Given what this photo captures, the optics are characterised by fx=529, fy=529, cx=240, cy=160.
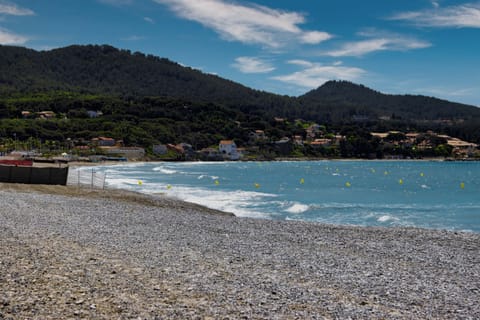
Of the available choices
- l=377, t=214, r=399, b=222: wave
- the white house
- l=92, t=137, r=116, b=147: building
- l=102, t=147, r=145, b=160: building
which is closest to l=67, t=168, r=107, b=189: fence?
l=377, t=214, r=399, b=222: wave

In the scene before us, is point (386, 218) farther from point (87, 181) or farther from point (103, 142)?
point (103, 142)

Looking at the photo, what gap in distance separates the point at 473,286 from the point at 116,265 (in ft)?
22.6

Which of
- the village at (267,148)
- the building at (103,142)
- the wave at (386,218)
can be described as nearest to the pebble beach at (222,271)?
the wave at (386,218)

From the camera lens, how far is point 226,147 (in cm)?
14150

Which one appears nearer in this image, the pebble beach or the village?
the pebble beach

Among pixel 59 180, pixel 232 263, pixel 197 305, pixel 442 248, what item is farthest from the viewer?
pixel 59 180

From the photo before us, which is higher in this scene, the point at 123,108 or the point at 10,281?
the point at 123,108

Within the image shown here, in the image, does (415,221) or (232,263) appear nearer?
(232,263)

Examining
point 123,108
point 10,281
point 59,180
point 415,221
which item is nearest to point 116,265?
point 10,281

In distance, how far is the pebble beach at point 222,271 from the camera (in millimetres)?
7621

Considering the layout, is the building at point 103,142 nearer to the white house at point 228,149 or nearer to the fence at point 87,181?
the white house at point 228,149

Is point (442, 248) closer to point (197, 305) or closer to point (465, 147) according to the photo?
point (197, 305)

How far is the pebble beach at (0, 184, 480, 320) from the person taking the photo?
300 inches

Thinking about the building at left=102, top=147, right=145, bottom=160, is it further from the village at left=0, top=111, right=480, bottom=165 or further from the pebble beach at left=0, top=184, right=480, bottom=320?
the pebble beach at left=0, top=184, right=480, bottom=320
